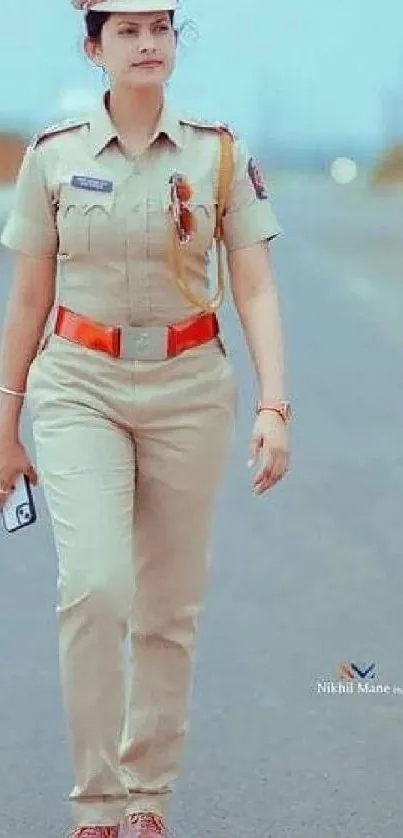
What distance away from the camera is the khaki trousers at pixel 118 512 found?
2430mm

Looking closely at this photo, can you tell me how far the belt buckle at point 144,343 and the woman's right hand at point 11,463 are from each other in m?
0.25

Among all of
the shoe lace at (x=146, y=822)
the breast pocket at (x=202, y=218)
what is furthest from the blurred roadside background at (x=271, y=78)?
the shoe lace at (x=146, y=822)

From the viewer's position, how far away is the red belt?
2488 millimetres

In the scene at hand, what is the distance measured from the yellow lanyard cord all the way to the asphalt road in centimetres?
52

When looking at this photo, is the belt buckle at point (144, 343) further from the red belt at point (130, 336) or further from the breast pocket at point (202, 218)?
the breast pocket at point (202, 218)

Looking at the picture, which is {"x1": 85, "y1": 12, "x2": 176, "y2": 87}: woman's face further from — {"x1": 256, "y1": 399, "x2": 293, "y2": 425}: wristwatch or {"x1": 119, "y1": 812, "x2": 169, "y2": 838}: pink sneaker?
{"x1": 119, "y1": 812, "x2": 169, "y2": 838}: pink sneaker

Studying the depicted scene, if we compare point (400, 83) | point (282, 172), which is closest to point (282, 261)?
point (282, 172)

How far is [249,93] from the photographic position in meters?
3.07

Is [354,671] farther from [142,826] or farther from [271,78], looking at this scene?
[271,78]

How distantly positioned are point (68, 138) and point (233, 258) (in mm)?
287

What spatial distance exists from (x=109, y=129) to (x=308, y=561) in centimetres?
102

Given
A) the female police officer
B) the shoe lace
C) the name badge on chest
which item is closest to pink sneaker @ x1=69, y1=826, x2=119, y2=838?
the female police officer

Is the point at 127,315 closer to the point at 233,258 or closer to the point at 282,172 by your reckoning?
the point at 233,258

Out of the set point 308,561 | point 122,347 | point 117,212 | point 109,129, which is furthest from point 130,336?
point 308,561
